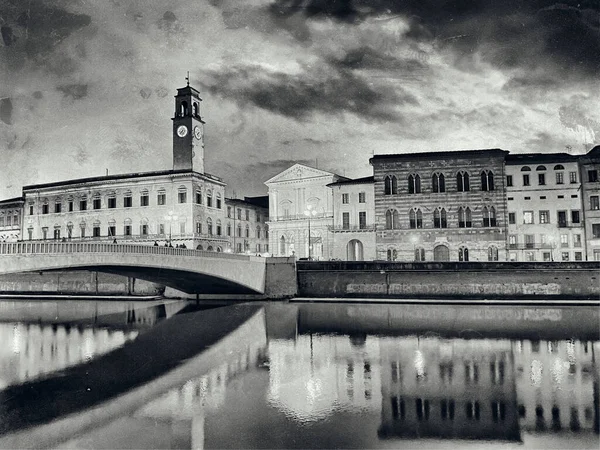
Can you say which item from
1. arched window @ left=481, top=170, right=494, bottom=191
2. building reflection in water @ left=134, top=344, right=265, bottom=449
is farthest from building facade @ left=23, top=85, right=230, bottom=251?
building reflection in water @ left=134, top=344, right=265, bottom=449

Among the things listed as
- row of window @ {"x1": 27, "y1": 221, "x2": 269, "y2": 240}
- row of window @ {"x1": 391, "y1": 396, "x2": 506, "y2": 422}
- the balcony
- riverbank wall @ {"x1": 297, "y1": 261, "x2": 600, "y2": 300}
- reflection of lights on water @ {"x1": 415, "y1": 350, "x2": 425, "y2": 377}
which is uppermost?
row of window @ {"x1": 27, "y1": 221, "x2": 269, "y2": 240}

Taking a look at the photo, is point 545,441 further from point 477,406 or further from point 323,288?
point 323,288

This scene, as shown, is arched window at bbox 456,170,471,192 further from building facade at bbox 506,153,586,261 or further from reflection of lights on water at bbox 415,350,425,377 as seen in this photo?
reflection of lights on water at bbox 415,350,425,377

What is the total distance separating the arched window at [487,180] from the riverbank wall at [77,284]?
3275 cm

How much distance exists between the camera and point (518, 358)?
21.6 meters

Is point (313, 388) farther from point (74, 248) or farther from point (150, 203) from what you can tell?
point (150, 203)

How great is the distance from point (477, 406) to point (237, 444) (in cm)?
724

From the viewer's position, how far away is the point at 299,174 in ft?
203

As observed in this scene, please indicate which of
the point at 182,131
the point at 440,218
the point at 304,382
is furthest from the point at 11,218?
the point at 304,382

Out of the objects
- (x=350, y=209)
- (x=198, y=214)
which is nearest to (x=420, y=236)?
(x=350, y=209)

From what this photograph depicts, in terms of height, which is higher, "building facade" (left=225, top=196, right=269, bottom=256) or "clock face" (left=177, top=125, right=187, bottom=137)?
"clock face" (left=177, top=125, right=187, bottom=137)

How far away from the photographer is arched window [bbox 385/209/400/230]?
5397 centimetres

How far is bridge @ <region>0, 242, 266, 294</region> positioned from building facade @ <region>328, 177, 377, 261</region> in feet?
44.2

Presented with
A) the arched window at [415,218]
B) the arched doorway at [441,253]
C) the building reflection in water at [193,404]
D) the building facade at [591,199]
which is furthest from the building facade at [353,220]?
the building reflection in water at [193,404]
